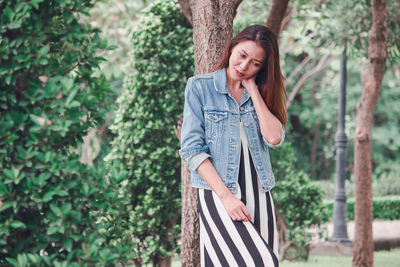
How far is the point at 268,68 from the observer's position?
131 inches

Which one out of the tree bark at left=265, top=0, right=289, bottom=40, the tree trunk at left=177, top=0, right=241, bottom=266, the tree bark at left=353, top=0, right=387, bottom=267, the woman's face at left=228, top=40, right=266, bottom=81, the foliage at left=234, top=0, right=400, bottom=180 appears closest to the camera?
the woman's face at left=228, top=40, right=266, bottom=81

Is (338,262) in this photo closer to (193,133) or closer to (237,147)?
(237,147)

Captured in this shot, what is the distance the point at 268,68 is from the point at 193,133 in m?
0.62

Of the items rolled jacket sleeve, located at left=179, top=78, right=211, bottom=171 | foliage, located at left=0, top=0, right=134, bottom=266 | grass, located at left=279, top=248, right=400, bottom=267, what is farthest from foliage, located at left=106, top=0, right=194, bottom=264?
foliage, located at left=0, top=0, right=134, bottom=266

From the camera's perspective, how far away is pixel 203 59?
4.40 metres

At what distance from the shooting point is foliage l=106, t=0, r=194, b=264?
595 centimetres

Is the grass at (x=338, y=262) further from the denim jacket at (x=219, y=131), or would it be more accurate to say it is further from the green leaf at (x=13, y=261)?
the green leaf at (x=13, y=261)

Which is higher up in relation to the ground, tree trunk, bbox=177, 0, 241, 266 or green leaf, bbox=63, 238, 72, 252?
tree trunk, bbox=177, 0, 241, 266

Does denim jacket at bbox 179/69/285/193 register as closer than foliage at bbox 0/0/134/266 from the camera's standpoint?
No

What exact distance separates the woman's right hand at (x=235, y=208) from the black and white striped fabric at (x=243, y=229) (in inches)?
1.2

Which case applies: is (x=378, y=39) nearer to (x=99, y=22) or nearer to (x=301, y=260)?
(x=301, y=260)

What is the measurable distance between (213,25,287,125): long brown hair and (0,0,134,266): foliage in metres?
1.00

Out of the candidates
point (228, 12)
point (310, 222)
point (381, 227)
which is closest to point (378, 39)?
point (310, 222)

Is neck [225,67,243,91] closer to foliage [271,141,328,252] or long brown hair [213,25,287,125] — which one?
long brown hair [213,25,287,125]
